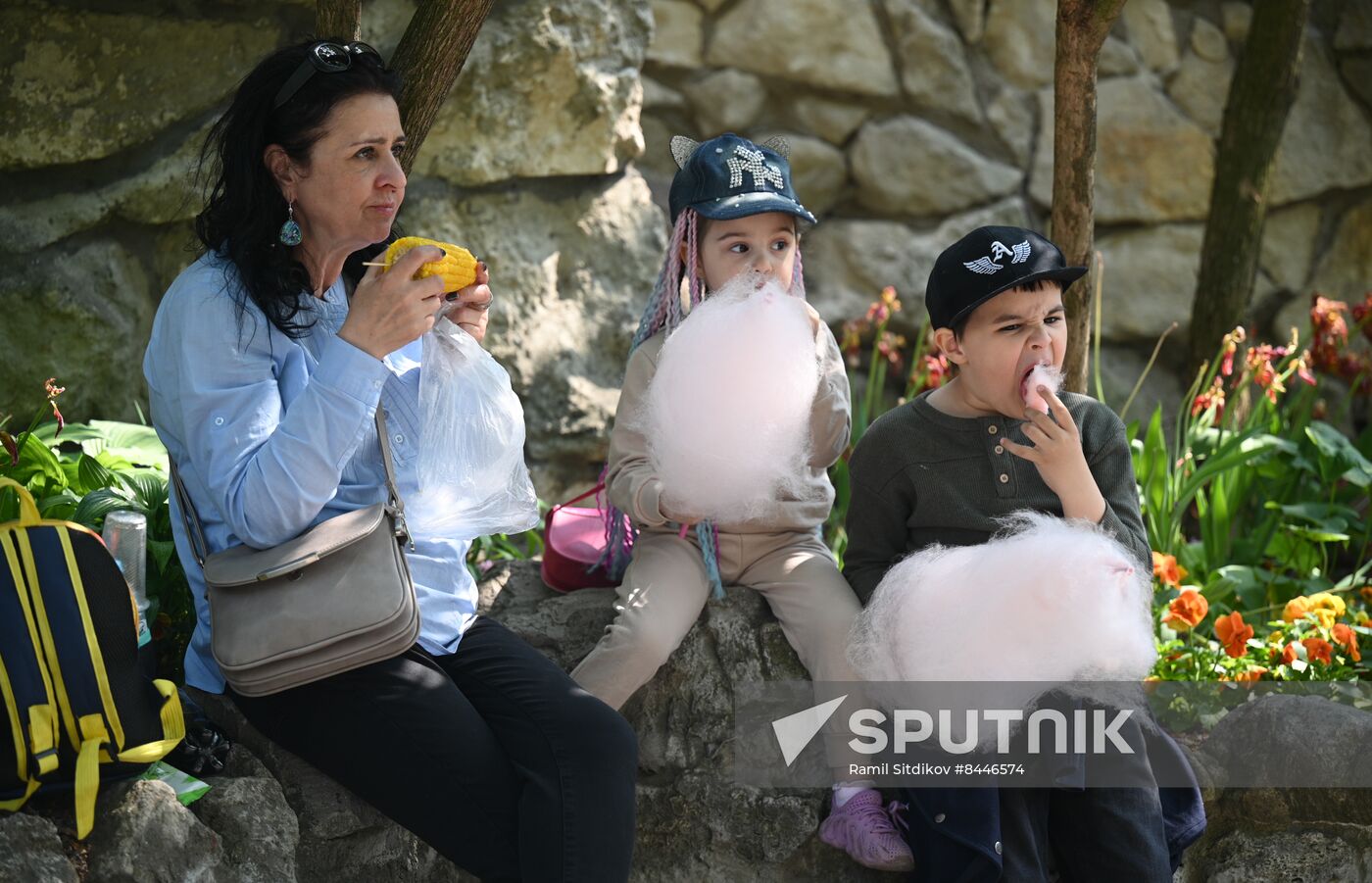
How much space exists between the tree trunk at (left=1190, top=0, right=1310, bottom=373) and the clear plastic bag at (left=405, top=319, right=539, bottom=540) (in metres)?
2.82

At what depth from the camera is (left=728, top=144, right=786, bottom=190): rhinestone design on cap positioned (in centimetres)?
264

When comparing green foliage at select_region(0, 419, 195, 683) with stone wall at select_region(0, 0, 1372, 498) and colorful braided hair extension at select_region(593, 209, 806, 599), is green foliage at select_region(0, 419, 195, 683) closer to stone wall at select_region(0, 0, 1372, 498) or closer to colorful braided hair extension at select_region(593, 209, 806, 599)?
stone wall at select_region(0, 0, 1372, 498)

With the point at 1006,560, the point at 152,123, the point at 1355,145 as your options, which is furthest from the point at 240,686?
the point at 1355,145

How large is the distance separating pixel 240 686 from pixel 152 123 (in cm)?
195

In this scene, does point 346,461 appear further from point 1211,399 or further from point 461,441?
point 1211,399

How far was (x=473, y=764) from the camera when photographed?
6.77 ft

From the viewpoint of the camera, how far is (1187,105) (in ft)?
17.0

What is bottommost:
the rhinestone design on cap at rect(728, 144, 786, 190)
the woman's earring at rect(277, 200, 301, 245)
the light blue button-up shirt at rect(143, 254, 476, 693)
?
the light blue button-up shirt at rect(143, 254, 476, 693)

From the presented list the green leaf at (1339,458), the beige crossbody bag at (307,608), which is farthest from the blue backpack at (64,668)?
the green leaf at (1339,458)

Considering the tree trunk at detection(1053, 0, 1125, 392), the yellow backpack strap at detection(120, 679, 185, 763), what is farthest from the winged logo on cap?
the yellow backpack strap at detection(120, 679, 185, 763)

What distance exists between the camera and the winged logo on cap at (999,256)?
2428 mm

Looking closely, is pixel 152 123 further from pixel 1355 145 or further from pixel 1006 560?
pixel 1355 145

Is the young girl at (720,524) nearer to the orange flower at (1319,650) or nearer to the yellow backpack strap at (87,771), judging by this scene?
the yellow backpack strap at (87,771)

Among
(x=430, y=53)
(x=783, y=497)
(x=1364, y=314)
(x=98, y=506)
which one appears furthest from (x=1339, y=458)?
(x=98, y=506)
